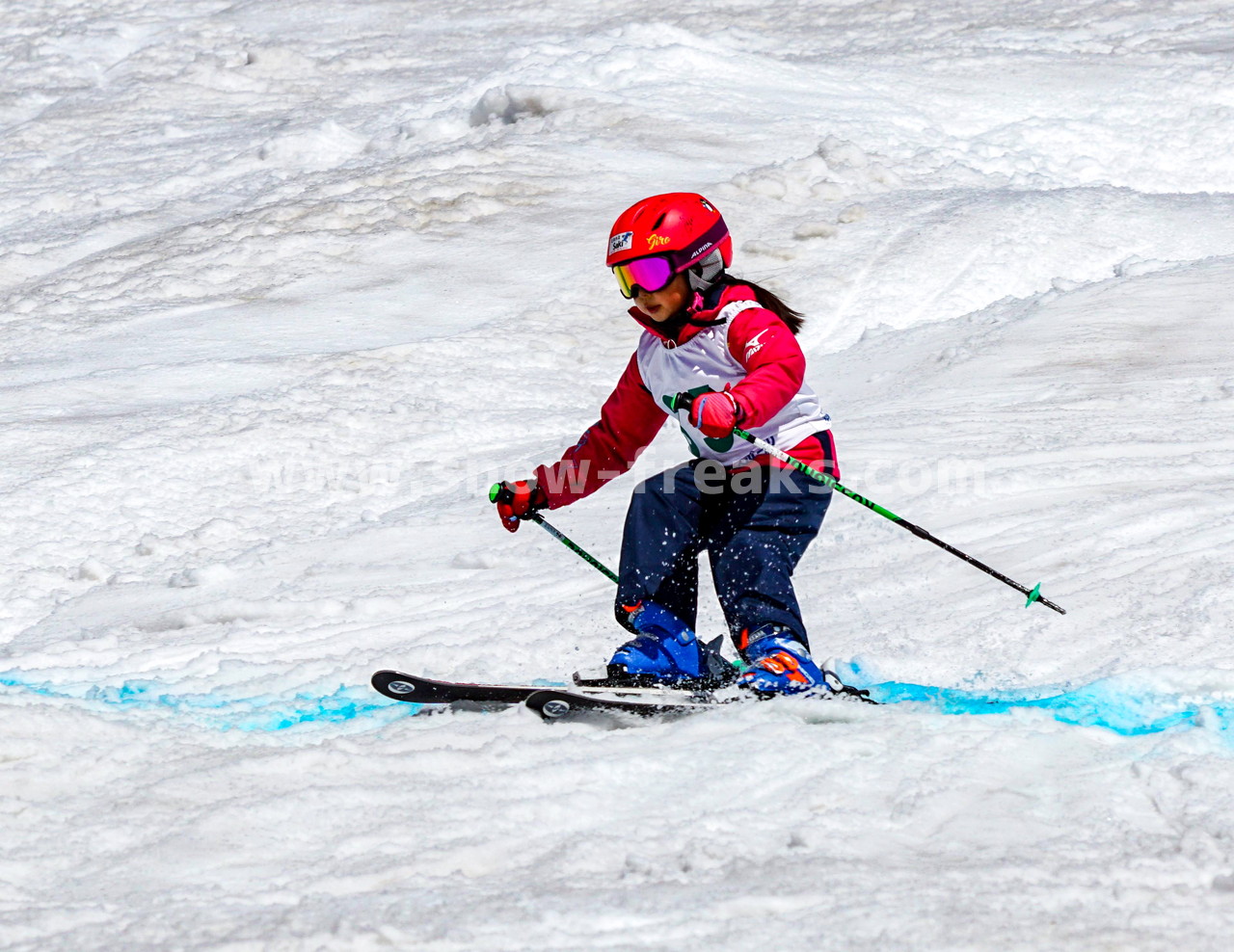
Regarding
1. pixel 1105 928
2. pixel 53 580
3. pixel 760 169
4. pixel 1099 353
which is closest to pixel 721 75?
pixel 760 169

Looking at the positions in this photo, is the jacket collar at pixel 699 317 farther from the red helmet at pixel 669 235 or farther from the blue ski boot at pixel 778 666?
the blue ski boot at pixel 778 666

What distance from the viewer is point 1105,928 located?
2.70 m

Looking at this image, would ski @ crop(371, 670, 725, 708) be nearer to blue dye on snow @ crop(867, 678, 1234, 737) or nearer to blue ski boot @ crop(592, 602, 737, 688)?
blue ski boot @ crop(592, 602, 737, 688)

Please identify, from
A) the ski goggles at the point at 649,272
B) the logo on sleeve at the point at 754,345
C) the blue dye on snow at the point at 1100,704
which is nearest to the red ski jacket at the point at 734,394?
the logo on sleeve at the point at 754,345

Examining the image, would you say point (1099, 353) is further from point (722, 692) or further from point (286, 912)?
point (286, 912)

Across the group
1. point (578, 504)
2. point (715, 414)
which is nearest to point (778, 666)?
point (715, 414)

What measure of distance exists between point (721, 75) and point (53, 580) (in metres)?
9.75

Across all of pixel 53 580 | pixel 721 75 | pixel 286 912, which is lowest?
pixel 53 580

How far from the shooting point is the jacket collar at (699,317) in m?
3.99

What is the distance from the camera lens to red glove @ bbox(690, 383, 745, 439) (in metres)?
3.65

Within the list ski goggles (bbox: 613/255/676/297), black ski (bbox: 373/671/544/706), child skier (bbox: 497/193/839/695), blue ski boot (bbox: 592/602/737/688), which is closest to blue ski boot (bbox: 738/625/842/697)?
child skier (bbox: 497/193/839/695)

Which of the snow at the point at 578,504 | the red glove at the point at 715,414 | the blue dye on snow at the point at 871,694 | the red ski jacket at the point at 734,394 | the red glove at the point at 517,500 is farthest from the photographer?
the red glove at the point at 517,500

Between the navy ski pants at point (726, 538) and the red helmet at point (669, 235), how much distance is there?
2.20 feet

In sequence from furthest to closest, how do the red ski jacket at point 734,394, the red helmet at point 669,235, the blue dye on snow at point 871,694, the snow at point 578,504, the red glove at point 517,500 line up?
the red glove at point 517,500, the blue dye on snow at point 871,694, the red helmet at point 669,235, the red ski jacket at point 734,394, the snow at point 578,504
